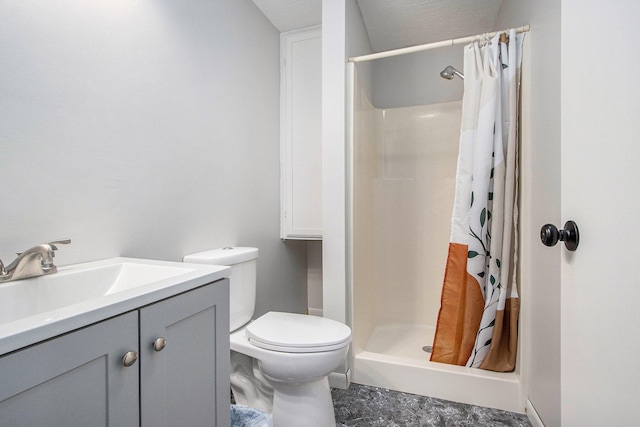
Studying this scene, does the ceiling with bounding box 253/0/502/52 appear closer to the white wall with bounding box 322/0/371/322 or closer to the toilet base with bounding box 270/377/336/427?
the white wall with bounding box 322/0/371/322

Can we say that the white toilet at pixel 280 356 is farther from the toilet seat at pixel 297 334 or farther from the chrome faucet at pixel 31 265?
the chrome faucet at pixel 31 265

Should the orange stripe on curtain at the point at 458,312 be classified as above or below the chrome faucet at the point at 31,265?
below

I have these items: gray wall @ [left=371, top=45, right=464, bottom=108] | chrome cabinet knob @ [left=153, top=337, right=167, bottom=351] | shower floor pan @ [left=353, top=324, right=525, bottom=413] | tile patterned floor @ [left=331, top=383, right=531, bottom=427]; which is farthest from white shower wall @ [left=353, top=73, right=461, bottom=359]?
chrome cabinet knob @ [left=153, top=337, right=167, bottom=351]

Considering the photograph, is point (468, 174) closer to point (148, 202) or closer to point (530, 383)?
point (530, 383)

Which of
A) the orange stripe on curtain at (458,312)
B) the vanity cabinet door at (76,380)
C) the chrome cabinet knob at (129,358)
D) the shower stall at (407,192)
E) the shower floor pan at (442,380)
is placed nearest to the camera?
the vanity cabinet door at (76,380)

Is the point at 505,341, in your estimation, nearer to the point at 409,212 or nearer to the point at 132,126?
the point at 409,212

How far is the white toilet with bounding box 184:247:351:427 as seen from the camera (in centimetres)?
118

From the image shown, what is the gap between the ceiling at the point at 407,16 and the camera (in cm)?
189

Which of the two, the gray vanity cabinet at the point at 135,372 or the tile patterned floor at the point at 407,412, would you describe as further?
the tile patterned floor at the point at 407,412

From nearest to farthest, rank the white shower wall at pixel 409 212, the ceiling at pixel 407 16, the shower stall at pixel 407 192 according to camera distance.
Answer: the ceiling at pixel 407 16 < the shower stall at pixel 407 192 < the white shower wall at pixel 409 212

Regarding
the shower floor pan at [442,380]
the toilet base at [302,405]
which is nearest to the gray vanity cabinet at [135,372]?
the toilet base at [302,405]

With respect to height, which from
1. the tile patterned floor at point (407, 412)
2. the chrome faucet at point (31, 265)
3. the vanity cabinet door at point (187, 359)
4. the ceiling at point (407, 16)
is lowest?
the tile patterned floor at point (407, 412)

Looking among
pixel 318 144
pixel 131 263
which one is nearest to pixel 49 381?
pixel 131 263

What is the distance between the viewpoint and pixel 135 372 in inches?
23.4
